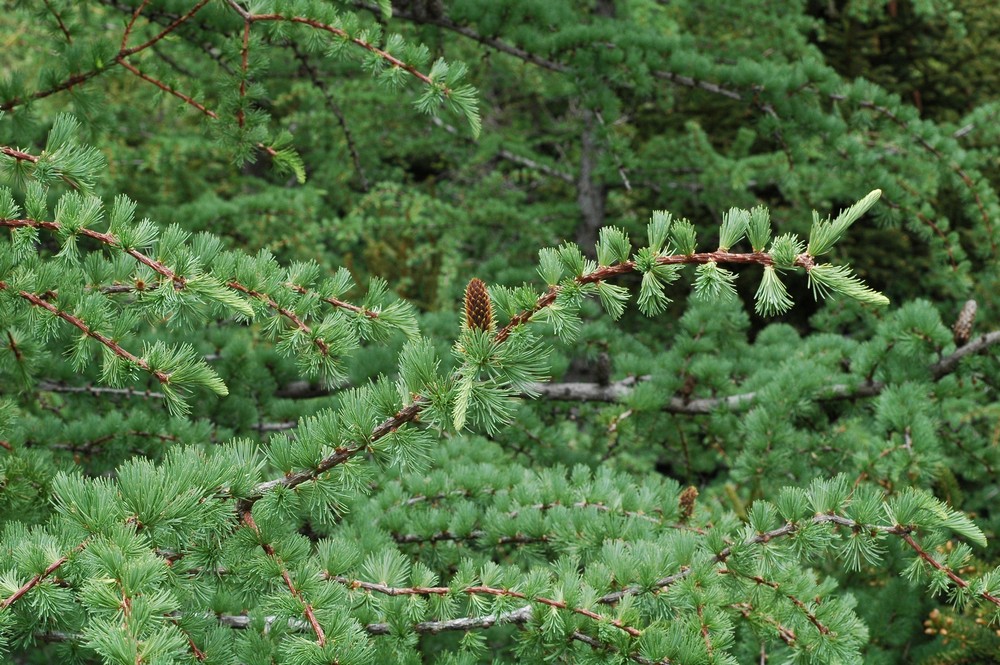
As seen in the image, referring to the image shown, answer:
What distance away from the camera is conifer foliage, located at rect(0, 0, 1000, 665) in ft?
3.71

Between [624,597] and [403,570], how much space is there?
0.36 metres

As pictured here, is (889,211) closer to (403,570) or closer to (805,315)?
(403,570)

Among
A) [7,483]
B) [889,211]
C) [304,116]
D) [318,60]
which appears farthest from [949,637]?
[318,60]

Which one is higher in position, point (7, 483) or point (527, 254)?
point (7, 483)

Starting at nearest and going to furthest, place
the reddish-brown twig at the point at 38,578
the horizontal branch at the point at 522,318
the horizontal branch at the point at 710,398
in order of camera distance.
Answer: the reddish-brown twig at the point at 38,578 < the horizontal branch at the point at 522,318 < the horizontal branch at the point at 710,398

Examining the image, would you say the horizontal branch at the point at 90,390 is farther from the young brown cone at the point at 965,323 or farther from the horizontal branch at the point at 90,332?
the young brown cone at the point at 965,323

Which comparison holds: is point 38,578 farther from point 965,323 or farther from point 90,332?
point 965,323

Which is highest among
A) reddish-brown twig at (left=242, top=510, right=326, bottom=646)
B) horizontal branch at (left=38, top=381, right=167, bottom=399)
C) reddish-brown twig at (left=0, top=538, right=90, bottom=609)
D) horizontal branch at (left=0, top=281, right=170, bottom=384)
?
horizontal branch at (left=0, top=281, right=170, bottom=384)

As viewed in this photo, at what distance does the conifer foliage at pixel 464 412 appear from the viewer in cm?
113

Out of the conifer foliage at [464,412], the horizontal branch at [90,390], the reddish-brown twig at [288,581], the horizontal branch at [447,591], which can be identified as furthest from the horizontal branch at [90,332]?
the horizontal branch at [90,390]

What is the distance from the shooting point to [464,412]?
3.34 ft

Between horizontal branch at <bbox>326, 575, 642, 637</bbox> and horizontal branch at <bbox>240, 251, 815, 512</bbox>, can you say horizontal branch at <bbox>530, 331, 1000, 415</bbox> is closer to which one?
horizontal branch at <bbox>326, 575, 642, 637</bbox>

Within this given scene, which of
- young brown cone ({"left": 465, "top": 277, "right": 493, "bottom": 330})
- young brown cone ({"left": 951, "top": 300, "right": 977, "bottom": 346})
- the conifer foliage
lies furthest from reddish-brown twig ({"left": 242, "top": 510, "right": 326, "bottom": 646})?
young brown cone ({"left": 951, "top": 300, "right": 977, "bottom": 346})

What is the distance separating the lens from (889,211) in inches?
119
